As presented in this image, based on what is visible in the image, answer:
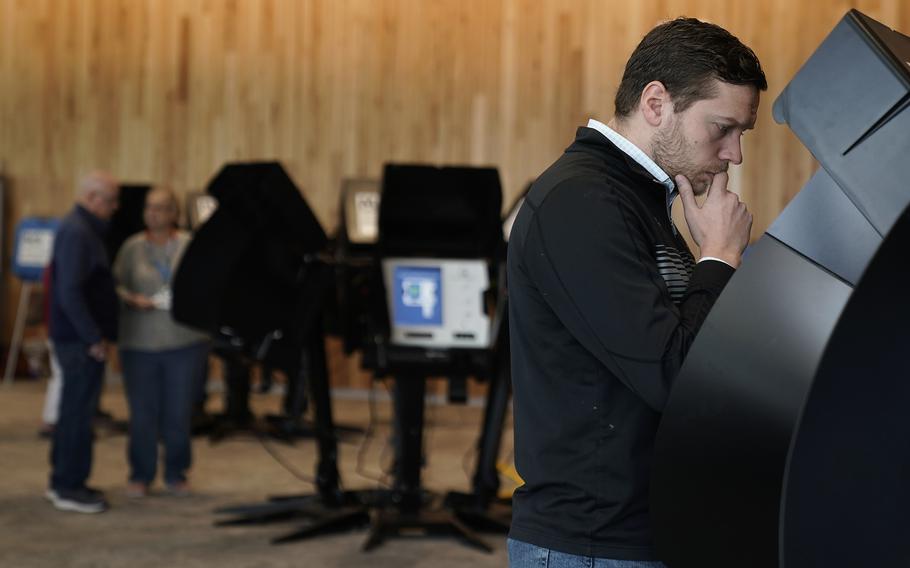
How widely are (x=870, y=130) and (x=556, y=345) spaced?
497mm

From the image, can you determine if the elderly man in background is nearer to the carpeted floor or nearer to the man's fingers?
the carpeted floor

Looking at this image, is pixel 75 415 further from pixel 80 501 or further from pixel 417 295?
pixel 417 295

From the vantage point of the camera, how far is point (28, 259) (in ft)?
33.4

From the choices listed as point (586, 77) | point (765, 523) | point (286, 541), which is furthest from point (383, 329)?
point (586, 77)

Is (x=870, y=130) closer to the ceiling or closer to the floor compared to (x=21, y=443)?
closer to the ceiling

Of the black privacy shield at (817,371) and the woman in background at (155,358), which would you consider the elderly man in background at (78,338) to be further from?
the black privacy shield at (817,371)

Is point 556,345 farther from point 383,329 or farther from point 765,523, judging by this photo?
point 383,329

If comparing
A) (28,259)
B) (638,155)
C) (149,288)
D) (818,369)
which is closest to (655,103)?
(638,155)

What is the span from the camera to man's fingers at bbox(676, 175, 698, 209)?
1529 mm

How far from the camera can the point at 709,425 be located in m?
1.27

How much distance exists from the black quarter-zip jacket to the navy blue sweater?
4367 mm

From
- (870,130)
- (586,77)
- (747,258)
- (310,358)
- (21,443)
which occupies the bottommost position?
(21,443)

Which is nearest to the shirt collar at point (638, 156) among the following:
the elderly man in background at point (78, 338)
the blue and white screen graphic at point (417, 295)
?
the blue and white screen graphic at point (417, 295)

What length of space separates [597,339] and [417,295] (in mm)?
3579
